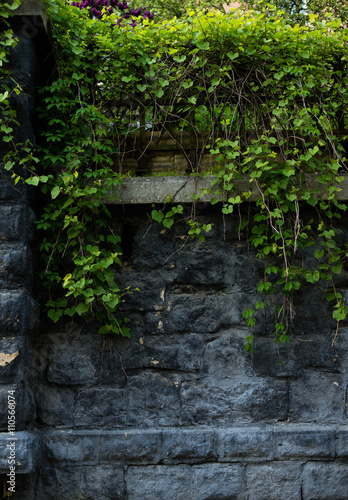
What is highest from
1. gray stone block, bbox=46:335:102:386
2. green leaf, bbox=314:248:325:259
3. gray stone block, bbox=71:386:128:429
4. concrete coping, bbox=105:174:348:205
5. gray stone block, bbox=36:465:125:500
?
concrete coping, bbox=105:174:348:205

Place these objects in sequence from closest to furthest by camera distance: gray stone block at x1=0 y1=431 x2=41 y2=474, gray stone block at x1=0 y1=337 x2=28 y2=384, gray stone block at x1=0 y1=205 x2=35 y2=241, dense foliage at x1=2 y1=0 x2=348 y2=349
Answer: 1. gray stone block at x1=0 y1=431 x2=41 y2=474
2. gray stone block at x1=0 y1=337 x2=28 y2=384
3. gray stone block at x1=0 y1=205 x2=35 y2=241
4. dense foliage at x1=2 y1=0 x2=348 y2=349

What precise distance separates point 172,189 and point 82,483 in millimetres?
1676

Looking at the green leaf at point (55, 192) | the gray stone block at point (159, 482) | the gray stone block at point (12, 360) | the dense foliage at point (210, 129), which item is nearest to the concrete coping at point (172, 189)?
the dense foliage at point (210, 129)

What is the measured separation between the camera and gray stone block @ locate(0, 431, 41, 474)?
7.18ft

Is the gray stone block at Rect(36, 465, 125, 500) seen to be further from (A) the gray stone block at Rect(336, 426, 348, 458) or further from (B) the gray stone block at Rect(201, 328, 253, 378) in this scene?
(A) the gray stone block at Rect(336, 426, 348, 458)

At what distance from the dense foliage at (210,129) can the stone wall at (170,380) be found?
12 centimetres

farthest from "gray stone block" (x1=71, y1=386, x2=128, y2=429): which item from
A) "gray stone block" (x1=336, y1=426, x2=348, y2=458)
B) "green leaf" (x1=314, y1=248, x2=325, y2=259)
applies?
"green leaf" (x1=314, y1=248, x2=325, y2=259)

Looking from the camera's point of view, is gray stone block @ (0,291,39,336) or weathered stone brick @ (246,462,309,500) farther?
weathered stone brick @ (246,462,309,500)

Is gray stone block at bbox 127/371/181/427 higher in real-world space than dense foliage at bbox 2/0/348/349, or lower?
lower

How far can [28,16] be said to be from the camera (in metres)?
2.48

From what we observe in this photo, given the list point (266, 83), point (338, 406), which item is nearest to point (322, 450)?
point (338, 406)

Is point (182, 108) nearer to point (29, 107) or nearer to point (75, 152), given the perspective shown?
point (75, 152)

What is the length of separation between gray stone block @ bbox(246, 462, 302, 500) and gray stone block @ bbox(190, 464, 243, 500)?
5cm

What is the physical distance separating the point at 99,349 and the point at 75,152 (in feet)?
3.68
